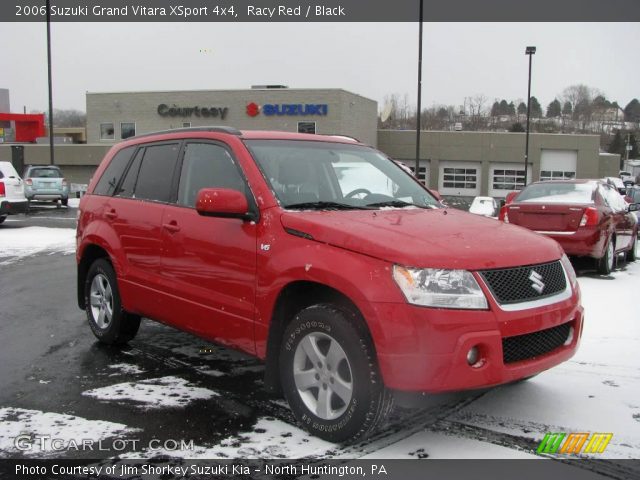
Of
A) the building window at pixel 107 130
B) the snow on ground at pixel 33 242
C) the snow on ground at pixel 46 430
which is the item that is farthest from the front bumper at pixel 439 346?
the building window at pixel 107 130

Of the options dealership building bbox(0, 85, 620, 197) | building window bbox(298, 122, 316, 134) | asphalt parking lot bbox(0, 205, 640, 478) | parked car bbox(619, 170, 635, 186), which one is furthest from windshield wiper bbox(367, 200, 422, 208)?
building window bbox(298, 122, 316, 134)

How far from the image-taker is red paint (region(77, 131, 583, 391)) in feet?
10.5

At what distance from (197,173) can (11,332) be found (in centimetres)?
301

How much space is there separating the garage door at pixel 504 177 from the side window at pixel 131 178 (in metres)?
45.5

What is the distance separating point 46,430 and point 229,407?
1148 mm

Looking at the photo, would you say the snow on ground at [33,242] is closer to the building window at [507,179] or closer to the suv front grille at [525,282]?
the suv front grille at [525,282]

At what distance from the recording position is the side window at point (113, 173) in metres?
5.68

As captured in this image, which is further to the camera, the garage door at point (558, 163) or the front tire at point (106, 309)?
the garage door at point (558, 163)

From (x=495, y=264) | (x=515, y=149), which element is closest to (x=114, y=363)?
(x=495, y=264)

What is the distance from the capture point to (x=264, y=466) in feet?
10.9

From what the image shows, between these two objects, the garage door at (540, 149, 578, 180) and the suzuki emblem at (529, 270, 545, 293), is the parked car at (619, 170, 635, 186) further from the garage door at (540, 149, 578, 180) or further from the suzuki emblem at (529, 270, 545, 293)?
the suzuki emblem at (529, 270, 545, 293)

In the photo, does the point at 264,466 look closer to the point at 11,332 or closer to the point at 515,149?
the point at 11,332

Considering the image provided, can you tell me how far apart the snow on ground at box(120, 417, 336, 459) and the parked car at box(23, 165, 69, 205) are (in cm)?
2304
